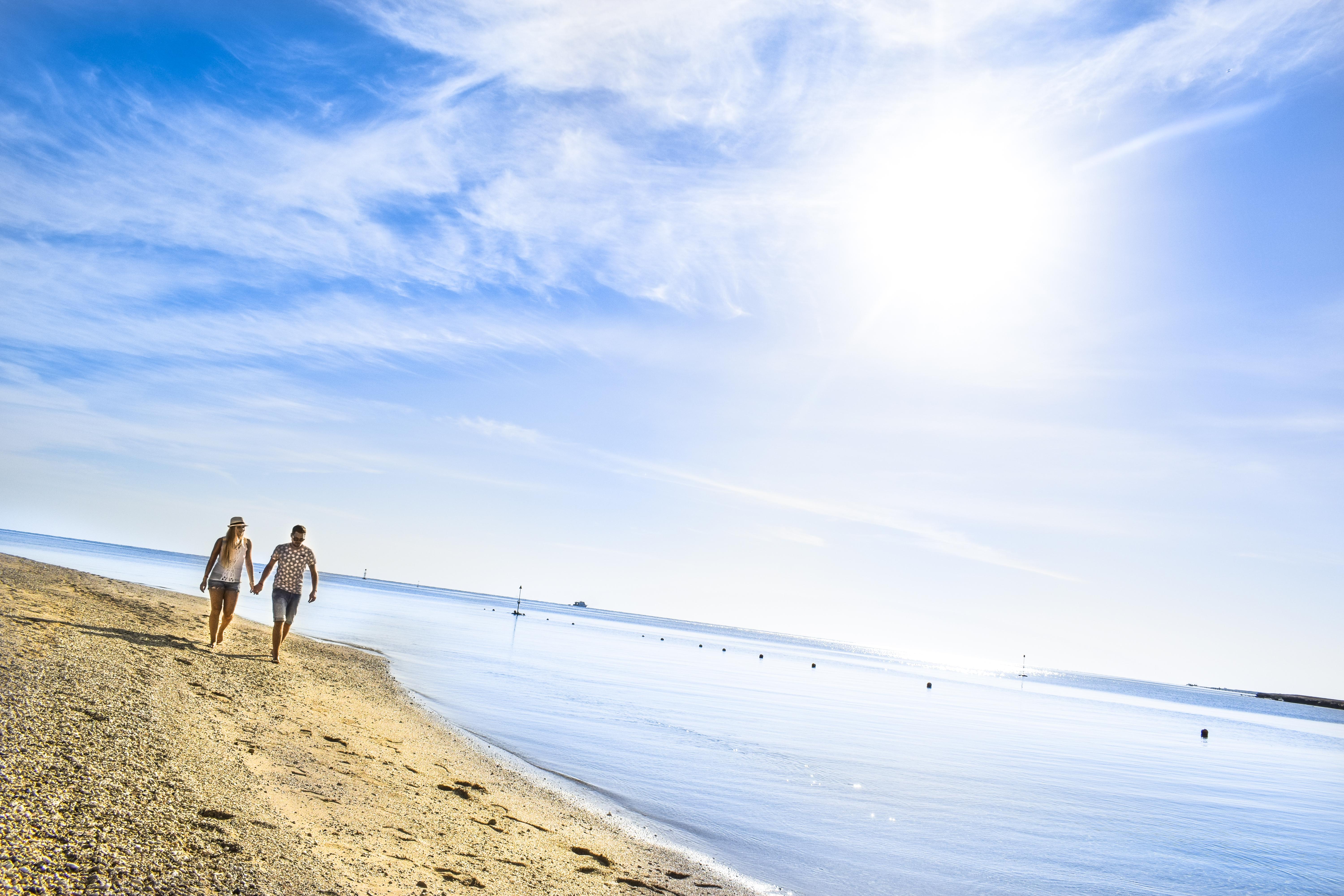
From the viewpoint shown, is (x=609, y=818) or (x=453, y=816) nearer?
(x=453, y=816)

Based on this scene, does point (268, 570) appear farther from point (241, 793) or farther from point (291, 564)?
point (241, 793)

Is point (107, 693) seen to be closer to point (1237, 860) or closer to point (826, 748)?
point (826, 748)

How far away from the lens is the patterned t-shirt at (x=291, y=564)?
1545 centimetres

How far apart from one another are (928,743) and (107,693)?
28011 mm

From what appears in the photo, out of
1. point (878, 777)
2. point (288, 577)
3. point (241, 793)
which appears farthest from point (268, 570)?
point (878, 777)

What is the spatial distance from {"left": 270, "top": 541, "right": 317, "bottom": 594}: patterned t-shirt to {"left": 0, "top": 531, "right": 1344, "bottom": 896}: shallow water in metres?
Answer: 5.54

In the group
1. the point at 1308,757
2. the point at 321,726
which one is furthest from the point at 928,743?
the point at 1308,757

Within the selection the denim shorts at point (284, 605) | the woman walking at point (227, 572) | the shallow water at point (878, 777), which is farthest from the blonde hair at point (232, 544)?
the shallow water at point (878, 777)

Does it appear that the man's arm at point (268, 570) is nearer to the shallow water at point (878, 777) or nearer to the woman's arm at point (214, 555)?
the woman's arm at point (214, 555)

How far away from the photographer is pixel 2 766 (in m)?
5.96

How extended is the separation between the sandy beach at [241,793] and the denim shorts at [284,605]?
1.12 meters

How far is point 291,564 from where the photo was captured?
51.3 feet

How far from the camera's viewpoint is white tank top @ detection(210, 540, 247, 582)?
14.9m

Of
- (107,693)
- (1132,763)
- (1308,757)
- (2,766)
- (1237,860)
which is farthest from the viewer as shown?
(1308,757)
